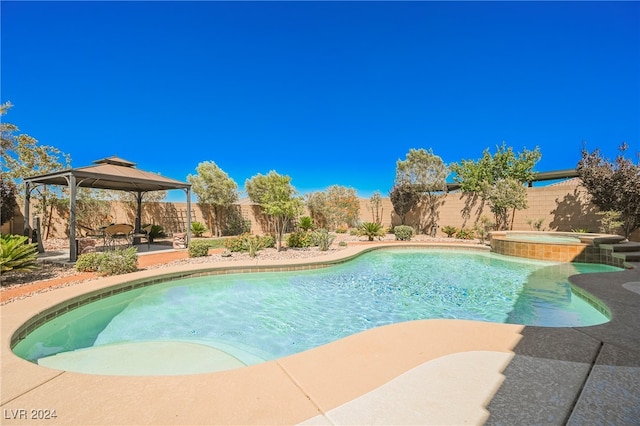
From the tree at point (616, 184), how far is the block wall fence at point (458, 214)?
1.19m

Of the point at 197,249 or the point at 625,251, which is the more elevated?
the point at 197,249

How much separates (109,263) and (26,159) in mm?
9104

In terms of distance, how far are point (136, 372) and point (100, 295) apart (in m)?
3.14

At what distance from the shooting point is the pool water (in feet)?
12.5

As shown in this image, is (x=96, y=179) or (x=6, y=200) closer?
(x=96, y=179)

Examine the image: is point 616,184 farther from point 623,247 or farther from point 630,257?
point 630,257

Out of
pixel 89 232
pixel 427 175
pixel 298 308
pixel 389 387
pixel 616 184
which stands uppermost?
pixel 427 175

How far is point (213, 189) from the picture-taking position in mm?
15398

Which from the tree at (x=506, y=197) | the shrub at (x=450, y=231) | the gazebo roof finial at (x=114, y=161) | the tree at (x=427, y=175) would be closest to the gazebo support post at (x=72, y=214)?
the gazebo roof finial at (x=114, y=161)

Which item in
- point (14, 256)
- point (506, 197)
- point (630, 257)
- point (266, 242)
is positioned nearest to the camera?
point (14, 256)

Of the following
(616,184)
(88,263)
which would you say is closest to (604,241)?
(616,184)

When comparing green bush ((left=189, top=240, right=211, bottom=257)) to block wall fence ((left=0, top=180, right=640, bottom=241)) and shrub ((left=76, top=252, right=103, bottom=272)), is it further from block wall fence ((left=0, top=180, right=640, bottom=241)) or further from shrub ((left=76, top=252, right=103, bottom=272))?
block wall fence ((left=0, top=180, right=640, bottom=241))

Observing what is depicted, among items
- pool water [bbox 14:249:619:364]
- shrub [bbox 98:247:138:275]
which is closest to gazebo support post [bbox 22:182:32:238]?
shrub [bbox 98:247:138:275]

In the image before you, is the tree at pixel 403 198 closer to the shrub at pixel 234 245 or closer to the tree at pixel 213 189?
the tree at pixel 213 189
